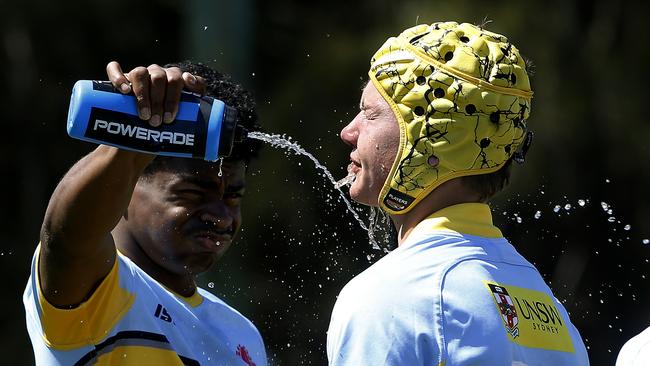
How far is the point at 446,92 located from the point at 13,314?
1062 centimetres

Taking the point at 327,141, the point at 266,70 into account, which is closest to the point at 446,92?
the point at 327,141

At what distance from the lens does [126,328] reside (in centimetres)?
357

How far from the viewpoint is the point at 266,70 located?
13.1 meters

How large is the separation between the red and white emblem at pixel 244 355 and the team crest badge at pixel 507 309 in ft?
4.01

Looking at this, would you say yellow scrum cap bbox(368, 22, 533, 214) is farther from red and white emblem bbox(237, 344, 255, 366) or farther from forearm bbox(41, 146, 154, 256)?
red and white emblem bbox(237, 344, 255, 366)

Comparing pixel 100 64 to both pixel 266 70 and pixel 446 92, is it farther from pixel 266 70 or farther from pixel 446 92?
pixel 446 92

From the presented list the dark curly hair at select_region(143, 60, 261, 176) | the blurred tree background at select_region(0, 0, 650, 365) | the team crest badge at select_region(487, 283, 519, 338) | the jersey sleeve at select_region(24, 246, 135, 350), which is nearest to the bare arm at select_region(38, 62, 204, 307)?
the jersey sleeve at select_region(24, 246, 135, 350)

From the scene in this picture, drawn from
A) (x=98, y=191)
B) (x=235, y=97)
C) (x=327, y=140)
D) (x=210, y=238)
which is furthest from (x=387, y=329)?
(x=327, y=140)

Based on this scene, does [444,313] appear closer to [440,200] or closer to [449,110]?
[440,200]

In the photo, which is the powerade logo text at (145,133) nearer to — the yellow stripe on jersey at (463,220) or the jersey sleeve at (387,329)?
the jersey sleeve at (387,329)

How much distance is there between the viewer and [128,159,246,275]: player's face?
13.2 feet

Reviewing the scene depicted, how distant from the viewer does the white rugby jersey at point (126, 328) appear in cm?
338

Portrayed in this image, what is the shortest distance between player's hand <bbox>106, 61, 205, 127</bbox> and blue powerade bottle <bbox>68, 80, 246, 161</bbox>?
16 mm

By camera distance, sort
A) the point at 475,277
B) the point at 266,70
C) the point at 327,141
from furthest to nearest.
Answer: the point at 266,70
the point at 327,141
the point at 475,277
